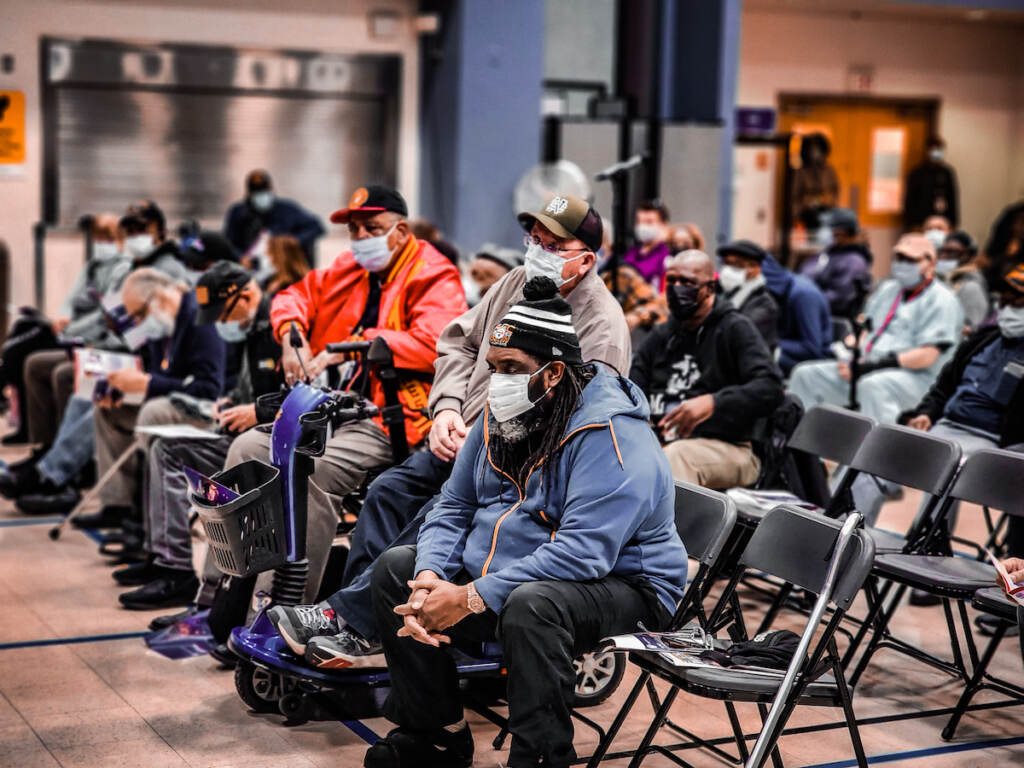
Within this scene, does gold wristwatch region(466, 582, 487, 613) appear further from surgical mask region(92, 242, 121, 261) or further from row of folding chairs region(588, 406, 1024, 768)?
surgical mask region(92, 242, 121, 261)

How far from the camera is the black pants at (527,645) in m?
3.08

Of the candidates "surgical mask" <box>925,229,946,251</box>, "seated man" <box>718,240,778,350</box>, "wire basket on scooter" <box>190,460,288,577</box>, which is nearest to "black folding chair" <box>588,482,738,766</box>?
"wire basket on scooter" <box>190,460,288,577</box>

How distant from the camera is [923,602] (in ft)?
17.8

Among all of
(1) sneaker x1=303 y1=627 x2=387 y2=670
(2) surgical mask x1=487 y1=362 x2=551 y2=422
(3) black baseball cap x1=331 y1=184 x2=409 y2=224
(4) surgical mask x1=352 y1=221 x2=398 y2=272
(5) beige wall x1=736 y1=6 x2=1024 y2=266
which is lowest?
(1) sneaker x1=303 y1=627 x2=387 y2=670

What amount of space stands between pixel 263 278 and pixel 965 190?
1065 centimetres

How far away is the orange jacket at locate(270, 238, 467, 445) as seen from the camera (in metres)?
4.46

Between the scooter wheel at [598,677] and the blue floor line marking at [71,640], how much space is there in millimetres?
1658

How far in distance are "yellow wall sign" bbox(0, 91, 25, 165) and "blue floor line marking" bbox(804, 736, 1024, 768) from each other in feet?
28.8

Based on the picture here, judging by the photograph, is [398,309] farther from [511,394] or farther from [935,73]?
[935,73]

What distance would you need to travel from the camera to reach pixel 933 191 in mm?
15734

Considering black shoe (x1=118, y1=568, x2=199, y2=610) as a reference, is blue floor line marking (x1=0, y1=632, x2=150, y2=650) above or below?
below

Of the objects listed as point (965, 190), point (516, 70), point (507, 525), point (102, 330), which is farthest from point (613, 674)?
point (965, 190)

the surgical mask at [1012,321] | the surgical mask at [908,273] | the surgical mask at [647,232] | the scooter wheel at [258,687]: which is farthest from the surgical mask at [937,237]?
the scooter wheel at [258,687]

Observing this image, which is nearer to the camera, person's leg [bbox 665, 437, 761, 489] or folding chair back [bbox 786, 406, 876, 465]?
folding chair back [bbox 786, 406, 876, 465]
